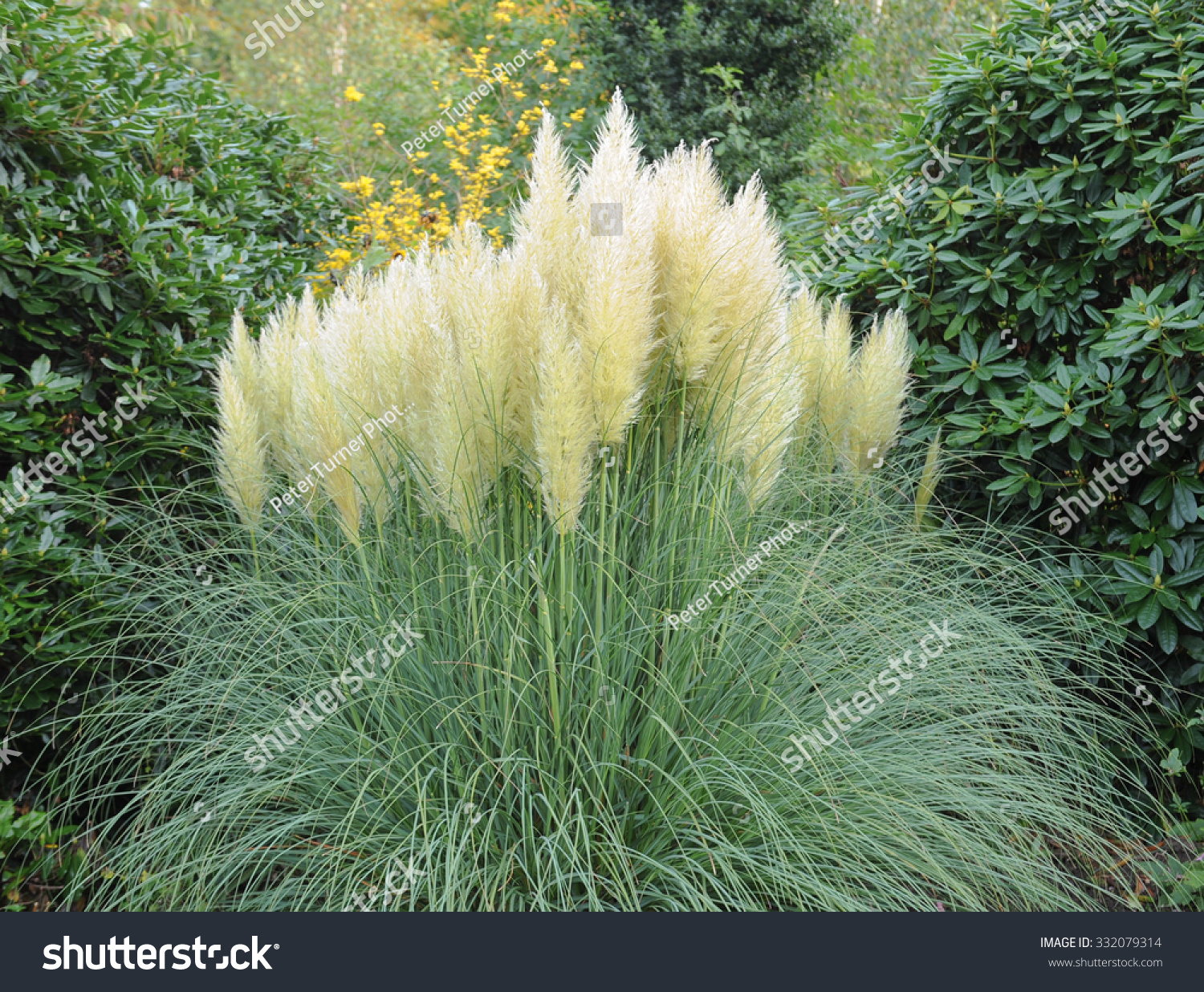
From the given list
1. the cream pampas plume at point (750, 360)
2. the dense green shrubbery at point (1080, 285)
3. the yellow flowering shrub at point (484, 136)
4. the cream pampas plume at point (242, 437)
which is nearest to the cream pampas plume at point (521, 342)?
the cream pampas plume at point (750, 360)

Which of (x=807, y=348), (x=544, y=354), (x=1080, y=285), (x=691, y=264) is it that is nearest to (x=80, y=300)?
(x=544, y=354)

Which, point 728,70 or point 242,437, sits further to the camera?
point 728,70

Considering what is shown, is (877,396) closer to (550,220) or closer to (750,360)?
(750,360)

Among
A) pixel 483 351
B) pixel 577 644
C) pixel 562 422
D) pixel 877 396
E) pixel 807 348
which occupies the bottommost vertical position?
pixel 577 644

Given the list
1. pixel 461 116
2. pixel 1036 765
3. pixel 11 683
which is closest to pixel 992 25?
pixel 1036 765

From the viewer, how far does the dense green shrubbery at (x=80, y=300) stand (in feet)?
10.7

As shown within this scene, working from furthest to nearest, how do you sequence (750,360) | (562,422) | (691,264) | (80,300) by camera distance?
(80,300) < (750,360) < (691,264) < (562,422)

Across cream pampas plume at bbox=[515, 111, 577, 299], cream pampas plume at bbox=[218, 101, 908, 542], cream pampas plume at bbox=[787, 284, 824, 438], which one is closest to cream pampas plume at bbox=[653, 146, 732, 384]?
cream pampas plume at bbox=[218, 101, 908, 542]

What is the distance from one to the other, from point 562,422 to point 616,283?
1.32 feet

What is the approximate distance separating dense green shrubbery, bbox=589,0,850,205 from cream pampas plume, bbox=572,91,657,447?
20.8 feet

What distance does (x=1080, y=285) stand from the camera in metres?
3.75

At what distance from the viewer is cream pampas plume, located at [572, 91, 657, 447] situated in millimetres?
2596

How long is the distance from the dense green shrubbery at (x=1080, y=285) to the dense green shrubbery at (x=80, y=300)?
8.80 feet

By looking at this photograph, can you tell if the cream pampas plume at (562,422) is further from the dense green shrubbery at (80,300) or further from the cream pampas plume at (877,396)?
the dense green shrubbery at (80,300)
